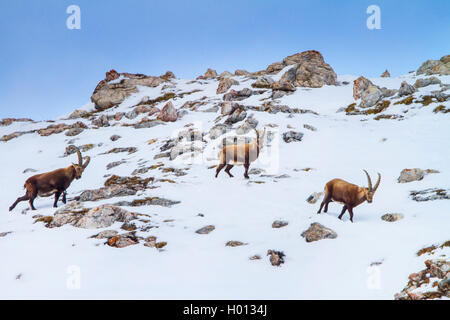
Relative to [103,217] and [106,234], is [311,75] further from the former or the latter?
[106,234]

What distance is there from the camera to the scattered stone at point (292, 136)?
2309cm

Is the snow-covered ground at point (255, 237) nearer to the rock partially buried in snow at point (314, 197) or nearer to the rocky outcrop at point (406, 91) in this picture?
the rock partially buried in snow at point (314, 197)

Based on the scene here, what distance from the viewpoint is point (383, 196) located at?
12.6 metres

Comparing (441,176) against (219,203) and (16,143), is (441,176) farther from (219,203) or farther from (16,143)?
(16,143)

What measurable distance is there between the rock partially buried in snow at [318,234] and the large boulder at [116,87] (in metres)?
52.7

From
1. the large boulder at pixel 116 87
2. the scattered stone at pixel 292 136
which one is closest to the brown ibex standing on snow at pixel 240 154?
the scattered stone at pixel 292 136

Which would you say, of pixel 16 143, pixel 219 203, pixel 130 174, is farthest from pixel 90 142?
pixel 219 203

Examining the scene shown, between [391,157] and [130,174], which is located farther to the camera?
[130,174]

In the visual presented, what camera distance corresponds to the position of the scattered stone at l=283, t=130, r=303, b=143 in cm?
2309

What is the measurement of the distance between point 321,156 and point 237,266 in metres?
13.9

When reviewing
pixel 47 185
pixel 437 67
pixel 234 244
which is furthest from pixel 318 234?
pixel 437 67
